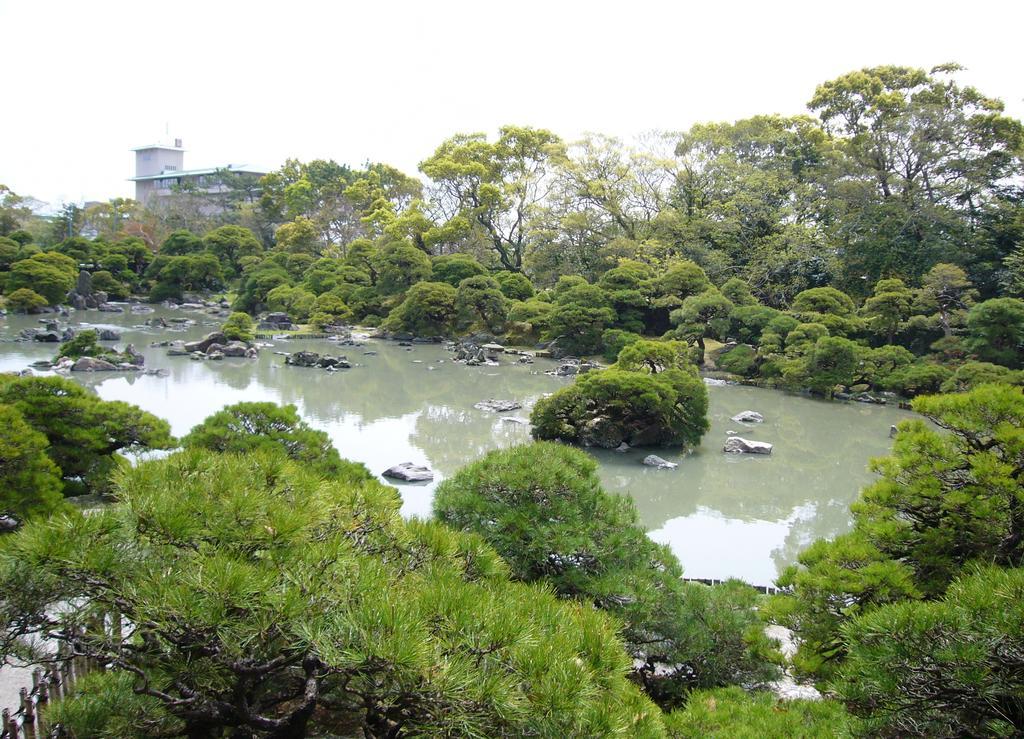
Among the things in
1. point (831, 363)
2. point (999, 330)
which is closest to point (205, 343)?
point (831, 363)

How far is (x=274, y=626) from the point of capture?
1.69 m

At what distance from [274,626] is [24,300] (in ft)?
90.2

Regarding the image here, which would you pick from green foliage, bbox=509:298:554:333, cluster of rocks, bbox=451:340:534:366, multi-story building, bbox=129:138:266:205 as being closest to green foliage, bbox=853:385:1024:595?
cluster of rocks, bbox=451:340:534:366

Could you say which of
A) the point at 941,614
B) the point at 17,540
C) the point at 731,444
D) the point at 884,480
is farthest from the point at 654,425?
the point at 17,540

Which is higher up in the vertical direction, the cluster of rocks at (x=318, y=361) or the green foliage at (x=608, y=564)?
the green foliage at (x=608, y=564)

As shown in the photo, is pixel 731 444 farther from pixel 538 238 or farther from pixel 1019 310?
pixel 538 238

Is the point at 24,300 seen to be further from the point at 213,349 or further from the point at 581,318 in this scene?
the point at 581,318

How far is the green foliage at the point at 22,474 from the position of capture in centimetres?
455

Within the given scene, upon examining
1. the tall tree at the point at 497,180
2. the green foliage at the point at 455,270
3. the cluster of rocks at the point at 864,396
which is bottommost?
the cluster of rocks at the point at 864,396

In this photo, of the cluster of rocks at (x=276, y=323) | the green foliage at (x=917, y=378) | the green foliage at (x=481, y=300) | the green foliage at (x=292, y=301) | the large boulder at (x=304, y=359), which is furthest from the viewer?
the green foliage at (x=292, y=301)

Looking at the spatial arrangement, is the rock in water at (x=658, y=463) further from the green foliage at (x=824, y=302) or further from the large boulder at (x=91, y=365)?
the large boulder at (x=91, y=365)

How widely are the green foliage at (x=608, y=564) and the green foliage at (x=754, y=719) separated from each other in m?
0.42

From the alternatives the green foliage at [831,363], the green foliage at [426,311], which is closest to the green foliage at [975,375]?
the green foliage at [831,363]

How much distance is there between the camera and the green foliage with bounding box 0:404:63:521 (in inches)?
179
